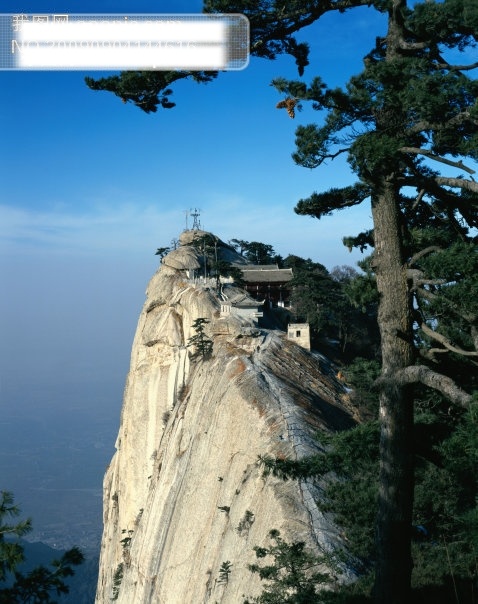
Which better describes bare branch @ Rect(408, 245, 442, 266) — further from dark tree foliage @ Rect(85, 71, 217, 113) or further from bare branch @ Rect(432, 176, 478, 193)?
dark tree foliage @ Rect(85, 71, 217, 113)

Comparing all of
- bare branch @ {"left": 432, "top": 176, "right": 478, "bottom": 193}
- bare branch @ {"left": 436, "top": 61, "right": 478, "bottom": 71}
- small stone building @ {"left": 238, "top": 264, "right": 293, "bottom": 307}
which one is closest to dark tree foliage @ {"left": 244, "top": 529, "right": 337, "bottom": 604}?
bare branch @ {"left": 432, "top": 176, "right": 478, "bottom": 193}

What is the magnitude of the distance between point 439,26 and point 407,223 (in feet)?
10.1

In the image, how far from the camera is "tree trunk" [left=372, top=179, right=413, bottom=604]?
10.4 metres

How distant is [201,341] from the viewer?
4072 cm

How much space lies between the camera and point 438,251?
375 inches

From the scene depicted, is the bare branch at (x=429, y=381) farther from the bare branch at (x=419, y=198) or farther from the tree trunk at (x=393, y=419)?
the bare branch at (x=419, y=198)

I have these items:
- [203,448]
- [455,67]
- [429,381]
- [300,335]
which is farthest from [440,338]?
[300,335]

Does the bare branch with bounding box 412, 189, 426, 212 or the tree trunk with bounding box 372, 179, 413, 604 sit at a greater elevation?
the bare branch with bounding box 412, 189, 426, 212

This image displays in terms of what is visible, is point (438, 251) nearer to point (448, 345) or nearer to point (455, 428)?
point (448, 345)

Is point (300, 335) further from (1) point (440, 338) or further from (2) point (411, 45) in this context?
(2) point (411, 45)

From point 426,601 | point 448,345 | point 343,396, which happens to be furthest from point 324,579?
point 343,396

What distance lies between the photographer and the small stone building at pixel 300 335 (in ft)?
139

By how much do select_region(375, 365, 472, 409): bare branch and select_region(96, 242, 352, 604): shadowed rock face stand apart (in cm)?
1052

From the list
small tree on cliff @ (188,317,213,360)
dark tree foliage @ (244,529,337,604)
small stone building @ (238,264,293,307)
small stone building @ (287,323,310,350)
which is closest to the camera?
dark tree foliage @ (244,529,337,604)
